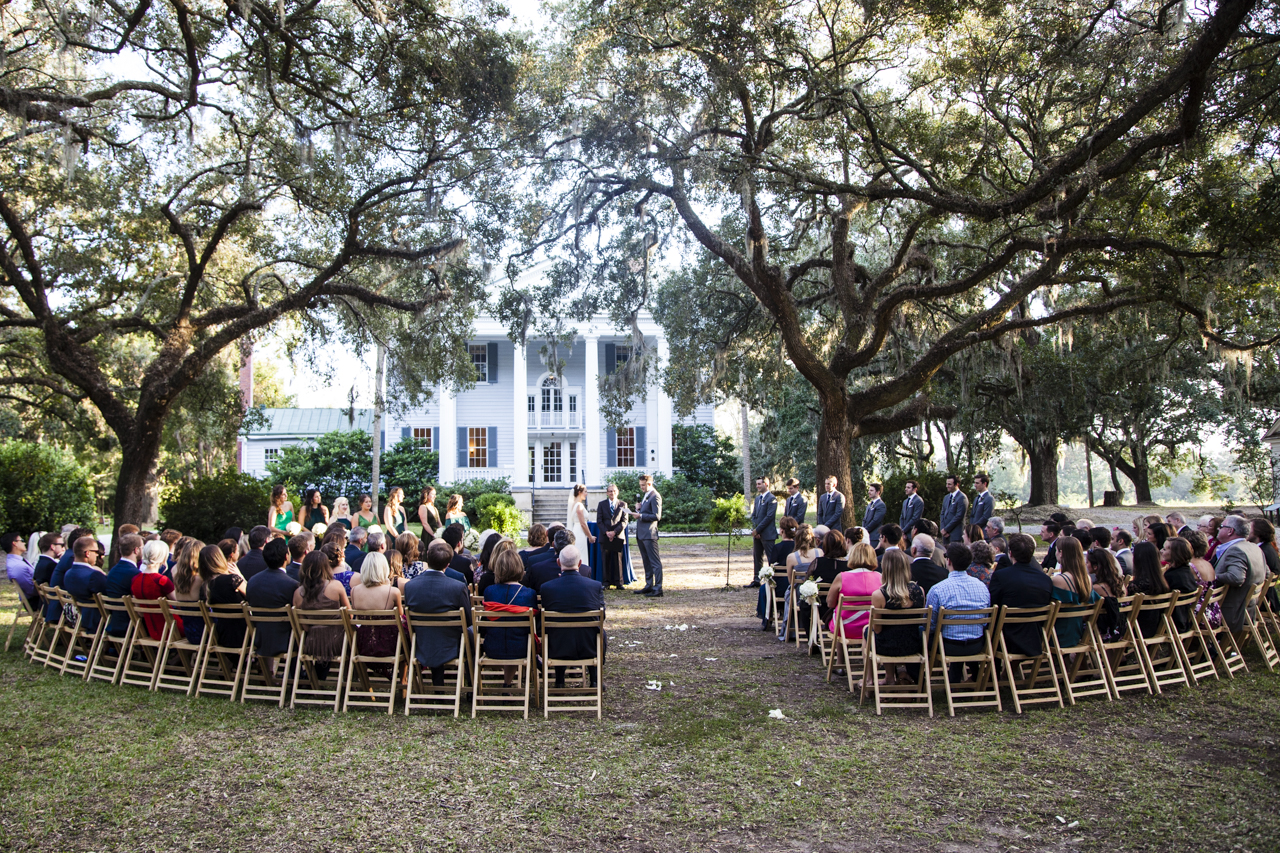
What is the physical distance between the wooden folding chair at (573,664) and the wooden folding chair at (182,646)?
2.53 meters

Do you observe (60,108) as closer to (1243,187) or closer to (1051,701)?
(1051,701)

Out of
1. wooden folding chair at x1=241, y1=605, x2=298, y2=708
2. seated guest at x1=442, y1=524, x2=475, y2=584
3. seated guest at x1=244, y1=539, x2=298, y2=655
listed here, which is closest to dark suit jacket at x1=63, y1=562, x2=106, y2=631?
wooden folding chair at x1=241, y1=605, x2=298, y2=708

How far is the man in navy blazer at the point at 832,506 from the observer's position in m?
11.7

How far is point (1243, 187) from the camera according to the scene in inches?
456

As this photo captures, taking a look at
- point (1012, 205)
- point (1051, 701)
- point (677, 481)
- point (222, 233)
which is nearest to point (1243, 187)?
point (1012, 205)

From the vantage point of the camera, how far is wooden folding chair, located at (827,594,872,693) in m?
6.46

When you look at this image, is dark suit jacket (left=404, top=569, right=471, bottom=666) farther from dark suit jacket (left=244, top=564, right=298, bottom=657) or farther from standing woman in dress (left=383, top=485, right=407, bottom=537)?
standing woman in dress (left=383, top=485, right=407, bottom=537)

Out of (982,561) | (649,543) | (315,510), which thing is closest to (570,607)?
(982,561)

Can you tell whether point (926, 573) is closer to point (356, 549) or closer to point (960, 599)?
point (960, 599)

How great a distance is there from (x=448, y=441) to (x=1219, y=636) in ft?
80.8

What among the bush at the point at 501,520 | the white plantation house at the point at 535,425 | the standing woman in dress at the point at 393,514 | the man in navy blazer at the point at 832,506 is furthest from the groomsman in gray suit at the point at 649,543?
the white plantation house at the point at 535,425

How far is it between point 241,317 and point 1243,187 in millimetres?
14977

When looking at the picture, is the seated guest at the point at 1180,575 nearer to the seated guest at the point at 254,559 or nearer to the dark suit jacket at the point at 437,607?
the dark suit jacket at the point at 437,607

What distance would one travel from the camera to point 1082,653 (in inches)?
239
